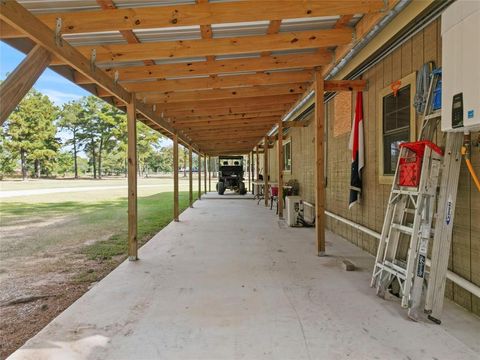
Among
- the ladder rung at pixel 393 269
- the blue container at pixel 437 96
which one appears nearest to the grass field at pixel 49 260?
the ladder rung at pixel 393 269

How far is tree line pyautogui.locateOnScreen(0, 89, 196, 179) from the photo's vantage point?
34.4 meters

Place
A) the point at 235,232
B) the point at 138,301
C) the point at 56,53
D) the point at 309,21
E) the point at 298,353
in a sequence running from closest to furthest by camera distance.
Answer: the point at 298,353, the point at 56,53, the point at 138,301, the point at 309,21, the point at 235,232

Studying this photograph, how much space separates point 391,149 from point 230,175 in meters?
14.5

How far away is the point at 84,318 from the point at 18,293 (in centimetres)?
140

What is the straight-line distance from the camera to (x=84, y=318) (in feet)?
9.00

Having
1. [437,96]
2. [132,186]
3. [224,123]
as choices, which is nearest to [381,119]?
[437,96]

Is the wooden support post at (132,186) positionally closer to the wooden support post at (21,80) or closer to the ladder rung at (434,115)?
the wooden support post at (21,80)

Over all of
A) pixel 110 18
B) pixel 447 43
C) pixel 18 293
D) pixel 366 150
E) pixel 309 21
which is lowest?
pixel 18 293

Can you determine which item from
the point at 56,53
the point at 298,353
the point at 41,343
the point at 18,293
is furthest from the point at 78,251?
the point at 298,353

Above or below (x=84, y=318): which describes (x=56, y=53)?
above

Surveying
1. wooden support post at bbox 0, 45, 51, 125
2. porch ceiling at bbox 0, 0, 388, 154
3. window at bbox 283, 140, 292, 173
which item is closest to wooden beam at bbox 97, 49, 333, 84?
porch ceiling at bbox 0, 0, 388, 154

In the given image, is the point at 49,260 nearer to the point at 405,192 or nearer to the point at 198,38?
the point at 198,38

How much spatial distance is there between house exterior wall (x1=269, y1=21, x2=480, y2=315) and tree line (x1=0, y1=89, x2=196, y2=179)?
28826mm

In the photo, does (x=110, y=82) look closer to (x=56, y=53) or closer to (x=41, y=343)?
(x=56, y=53)
